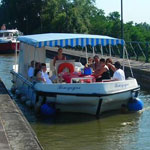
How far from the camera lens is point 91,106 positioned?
12422 mm

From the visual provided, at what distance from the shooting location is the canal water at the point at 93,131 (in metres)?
9.82

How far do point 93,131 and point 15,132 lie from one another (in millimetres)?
2982

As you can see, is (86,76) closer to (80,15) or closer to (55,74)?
(55,74)

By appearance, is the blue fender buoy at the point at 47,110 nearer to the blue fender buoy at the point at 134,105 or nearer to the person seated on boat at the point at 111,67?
the blue fender buoy at the point at 134,105

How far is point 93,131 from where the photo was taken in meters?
11.2

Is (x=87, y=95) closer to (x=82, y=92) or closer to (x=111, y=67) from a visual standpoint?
(x=82, y=92)

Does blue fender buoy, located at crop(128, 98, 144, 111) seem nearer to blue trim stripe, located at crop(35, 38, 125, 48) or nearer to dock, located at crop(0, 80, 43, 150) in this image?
blue trim stripe, located at crop(35, 38, 125, 48)

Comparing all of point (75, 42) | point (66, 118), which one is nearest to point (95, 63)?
point (75, 42)

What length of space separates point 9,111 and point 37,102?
6.82 ft

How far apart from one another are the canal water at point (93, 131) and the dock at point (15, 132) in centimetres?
81

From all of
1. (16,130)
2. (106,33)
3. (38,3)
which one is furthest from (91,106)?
(38,3)

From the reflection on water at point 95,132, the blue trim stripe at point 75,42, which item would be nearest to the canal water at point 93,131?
the reflection on water at point 95,132

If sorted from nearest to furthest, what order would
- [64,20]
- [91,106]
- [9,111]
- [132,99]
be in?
[9,111] < [91,106] < [132,99] < [64,20]

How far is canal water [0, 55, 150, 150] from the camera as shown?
387 inches
